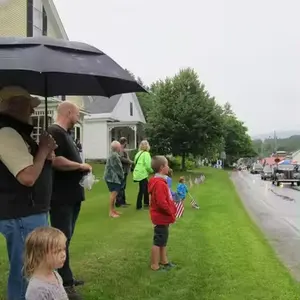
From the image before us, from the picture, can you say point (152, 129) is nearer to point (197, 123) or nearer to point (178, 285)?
point (197, 123)

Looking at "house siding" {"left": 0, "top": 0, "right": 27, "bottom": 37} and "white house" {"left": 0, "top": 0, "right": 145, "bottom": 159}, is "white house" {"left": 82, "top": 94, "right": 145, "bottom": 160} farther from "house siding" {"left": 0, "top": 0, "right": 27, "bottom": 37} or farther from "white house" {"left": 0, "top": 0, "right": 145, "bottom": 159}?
"house siding" {"left": 0, "top": 0, "right": 27, "bottom": 37}

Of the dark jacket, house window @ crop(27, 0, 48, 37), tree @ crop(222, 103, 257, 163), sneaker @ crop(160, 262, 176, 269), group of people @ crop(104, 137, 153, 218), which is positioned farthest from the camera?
tree @ crop(222, 103, 257, 163)

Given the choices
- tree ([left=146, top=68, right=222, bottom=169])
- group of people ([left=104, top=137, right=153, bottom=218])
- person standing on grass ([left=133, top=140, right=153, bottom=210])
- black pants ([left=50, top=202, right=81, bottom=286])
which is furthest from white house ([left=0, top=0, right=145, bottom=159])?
black pants ([left=50, top=202, right=81, bottom=286])

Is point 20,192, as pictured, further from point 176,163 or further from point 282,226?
point 176,163

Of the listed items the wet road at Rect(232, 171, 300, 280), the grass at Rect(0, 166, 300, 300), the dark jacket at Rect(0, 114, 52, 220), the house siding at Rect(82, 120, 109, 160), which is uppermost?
the house siding at Rect(82, 120, 109, 160)

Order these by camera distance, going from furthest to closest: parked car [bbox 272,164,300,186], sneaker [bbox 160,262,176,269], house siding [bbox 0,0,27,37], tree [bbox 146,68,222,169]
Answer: tree [bbox 146,68,222,169] < parked car [bbox 272,164,300,186] < house siding [bbox 0,0,27,37] < sneaker [bbox 160,262,176,269]

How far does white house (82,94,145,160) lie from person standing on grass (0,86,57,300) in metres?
34.7

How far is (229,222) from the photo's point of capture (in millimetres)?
11008

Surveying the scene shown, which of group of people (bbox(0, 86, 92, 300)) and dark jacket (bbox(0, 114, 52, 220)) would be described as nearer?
group of people (bbox(0, 86, 92, 300))

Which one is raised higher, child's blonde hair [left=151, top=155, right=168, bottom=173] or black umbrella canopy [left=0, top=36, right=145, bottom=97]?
black umbrella canopy [left=0, top=36, right=145, bottom=97]

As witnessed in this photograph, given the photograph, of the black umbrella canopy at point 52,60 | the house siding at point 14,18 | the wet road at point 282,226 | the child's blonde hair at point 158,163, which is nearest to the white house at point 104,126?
the house siding at point 14,18

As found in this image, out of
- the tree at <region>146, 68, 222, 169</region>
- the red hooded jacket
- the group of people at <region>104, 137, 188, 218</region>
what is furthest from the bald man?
the tree at <region>146, 68, 222, 169</region>

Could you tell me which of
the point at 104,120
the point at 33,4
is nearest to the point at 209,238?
the point at 33,4

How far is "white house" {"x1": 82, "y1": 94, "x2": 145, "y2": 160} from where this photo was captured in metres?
40.2
